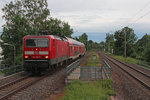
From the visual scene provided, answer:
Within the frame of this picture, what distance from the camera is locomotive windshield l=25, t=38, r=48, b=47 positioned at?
48.5ft

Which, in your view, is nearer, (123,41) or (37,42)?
(37,42)

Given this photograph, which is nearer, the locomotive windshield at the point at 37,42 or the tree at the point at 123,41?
the locomotive windshield at the point at 37,42

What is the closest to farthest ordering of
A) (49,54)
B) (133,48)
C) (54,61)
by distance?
(49,54) < (54,61) < (133,48)

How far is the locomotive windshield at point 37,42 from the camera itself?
48.5 ft

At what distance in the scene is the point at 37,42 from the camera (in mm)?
14930

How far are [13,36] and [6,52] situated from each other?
6092 mm

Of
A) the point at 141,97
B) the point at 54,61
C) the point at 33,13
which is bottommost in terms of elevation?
the point at 141,97

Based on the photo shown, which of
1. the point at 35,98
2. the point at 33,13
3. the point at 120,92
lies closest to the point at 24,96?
the point at 35,98

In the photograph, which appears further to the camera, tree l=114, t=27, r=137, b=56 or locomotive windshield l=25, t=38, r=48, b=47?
tree l=114, t=27, r=137, b=56

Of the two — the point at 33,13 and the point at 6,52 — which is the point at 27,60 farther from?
the point at 33,13

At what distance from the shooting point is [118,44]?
7912cm

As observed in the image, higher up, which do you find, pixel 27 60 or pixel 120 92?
pixel 27 60

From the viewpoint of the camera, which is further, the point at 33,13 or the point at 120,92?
the point at 33,13

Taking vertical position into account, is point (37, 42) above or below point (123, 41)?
below
